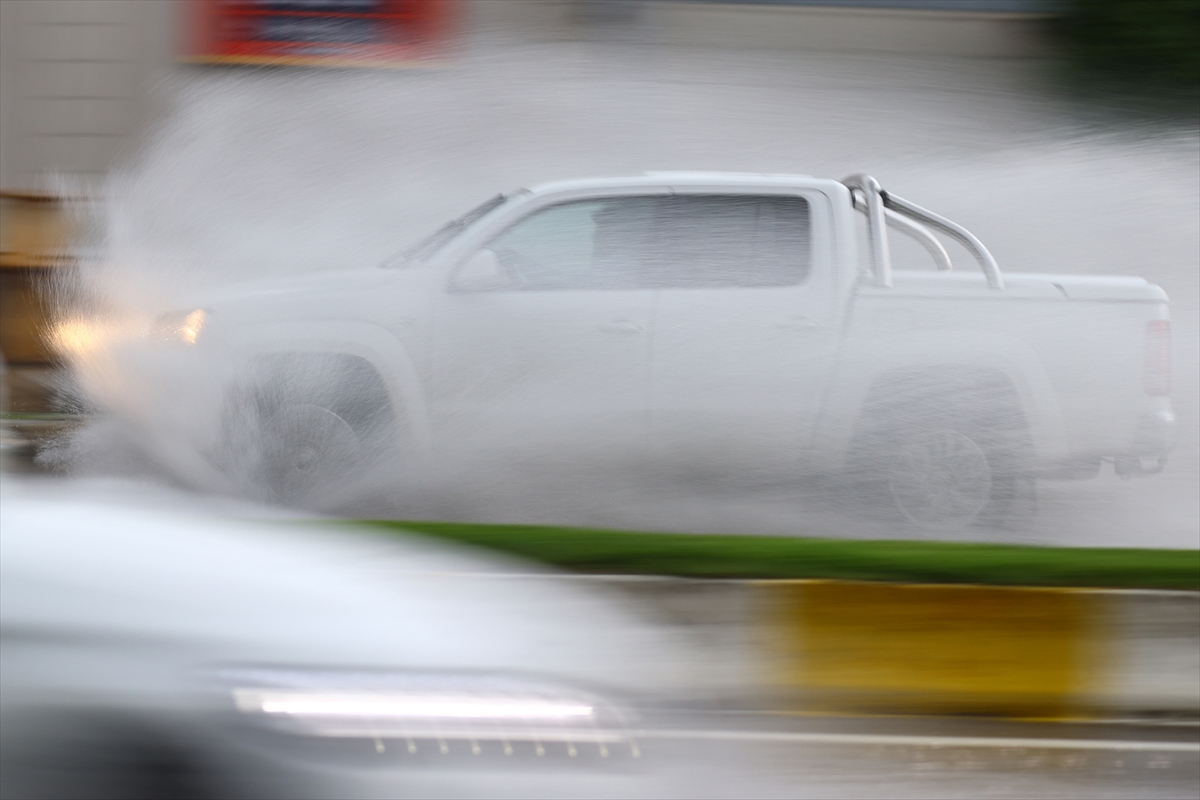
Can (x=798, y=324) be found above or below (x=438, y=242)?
below

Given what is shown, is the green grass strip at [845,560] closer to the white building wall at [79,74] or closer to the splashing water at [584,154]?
the splashing water at [584,154]

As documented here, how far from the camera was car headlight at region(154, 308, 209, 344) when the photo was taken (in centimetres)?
617

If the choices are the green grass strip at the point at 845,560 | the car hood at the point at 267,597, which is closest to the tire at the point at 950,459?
the green grass strip at the point at 845,560

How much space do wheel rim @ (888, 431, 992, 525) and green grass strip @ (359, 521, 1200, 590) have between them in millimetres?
1425

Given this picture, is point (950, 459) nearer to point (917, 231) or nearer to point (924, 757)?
point (917, 231)

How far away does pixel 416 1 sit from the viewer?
35.5 ft

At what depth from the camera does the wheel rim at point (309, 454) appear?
6074mm

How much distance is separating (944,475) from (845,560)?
2050 mm

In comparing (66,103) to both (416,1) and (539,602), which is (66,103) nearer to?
(416,1)

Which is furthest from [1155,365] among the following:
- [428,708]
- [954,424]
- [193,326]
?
[428,708]

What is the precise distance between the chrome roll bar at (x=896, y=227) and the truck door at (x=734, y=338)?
26 cm

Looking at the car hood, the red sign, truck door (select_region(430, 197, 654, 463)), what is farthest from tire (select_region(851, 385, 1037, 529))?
the red sign

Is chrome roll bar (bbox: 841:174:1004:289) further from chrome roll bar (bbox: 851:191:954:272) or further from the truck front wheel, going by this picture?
the truck front wheel

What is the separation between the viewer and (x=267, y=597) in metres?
2.50
